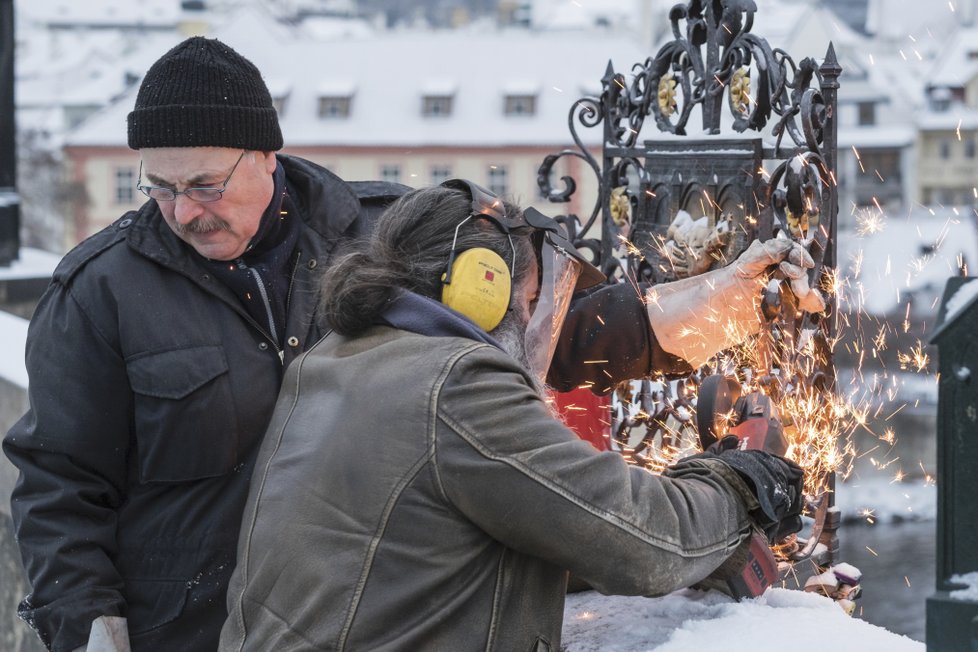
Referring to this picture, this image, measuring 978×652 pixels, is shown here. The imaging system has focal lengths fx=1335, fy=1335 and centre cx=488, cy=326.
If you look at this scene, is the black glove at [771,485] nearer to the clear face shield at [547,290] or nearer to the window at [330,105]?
the clear face shield at [547,290]

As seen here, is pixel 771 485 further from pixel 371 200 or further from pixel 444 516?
pixel 371 200

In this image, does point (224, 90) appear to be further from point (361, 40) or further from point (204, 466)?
point (361, 40)

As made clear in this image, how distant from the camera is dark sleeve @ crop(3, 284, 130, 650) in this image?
2.74 m

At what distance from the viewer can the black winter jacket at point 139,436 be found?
9.04 feet

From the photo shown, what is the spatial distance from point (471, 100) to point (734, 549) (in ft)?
122

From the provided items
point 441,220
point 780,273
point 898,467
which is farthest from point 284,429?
point 898,467

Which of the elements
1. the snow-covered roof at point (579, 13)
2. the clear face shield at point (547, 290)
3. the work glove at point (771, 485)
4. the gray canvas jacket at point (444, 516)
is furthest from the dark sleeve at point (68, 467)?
the snow-covered roof at point (579, 13)

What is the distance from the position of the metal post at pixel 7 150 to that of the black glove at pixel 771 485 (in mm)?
6593

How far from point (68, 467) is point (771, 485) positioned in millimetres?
1422

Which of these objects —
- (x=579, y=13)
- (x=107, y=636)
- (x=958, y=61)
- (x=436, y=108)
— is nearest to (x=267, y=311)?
(x=107, y=636)

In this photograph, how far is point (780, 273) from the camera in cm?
325

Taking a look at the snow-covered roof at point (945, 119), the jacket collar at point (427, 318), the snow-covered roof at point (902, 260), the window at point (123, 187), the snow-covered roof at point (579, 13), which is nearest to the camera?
the jacket collar at point (427, 318)

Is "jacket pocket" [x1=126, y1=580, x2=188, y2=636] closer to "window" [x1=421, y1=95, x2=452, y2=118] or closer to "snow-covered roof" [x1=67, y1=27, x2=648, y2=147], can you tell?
"snow-covered roof" [x1=67, y1=27, x2=648, y2=147]

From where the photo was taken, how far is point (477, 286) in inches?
90.3
